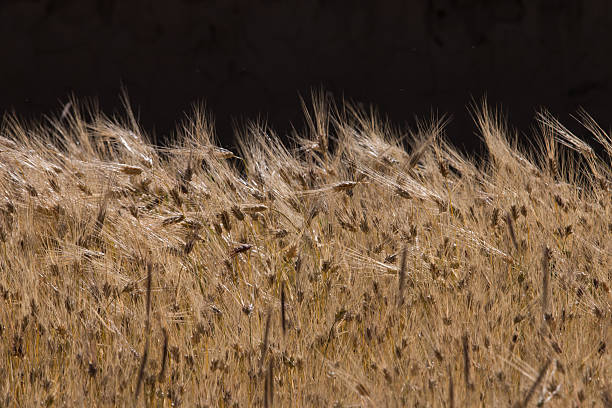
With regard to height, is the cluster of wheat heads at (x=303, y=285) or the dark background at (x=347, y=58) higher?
the dark background at (x=347, y=58)

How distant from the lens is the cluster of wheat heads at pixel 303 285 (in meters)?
1.81

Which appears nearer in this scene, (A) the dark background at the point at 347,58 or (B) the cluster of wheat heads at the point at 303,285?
(B) the cluster of wheat heads at the point at 303,285

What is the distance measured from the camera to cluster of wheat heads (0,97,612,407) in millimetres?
1809

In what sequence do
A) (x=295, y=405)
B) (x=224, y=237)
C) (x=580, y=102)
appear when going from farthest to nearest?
(x=580, y=102) → (x=224, y=237) → (x=295, y=405)

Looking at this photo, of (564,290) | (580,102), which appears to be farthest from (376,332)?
(580,102)

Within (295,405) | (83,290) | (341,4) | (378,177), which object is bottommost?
(295,405)

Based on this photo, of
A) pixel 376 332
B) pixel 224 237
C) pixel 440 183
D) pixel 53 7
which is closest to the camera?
pixel 376 332

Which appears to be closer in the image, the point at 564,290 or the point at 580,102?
the point at 564,290

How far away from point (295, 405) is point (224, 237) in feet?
2.71

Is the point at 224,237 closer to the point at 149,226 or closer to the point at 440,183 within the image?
the point at 149,226

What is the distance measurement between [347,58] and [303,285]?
12.6ft

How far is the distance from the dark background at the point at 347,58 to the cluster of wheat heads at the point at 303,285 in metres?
2.54

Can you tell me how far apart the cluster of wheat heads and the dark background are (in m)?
2.54

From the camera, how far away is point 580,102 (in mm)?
5602
